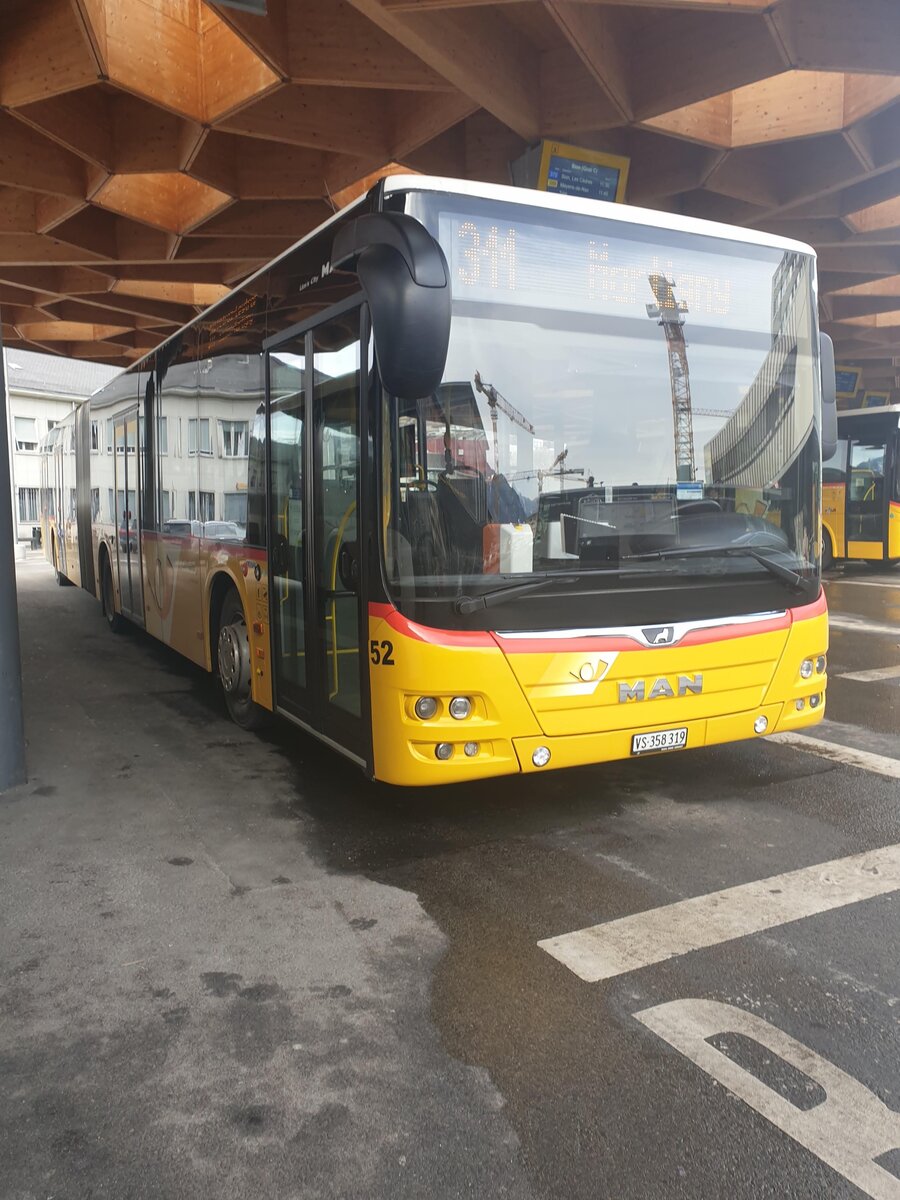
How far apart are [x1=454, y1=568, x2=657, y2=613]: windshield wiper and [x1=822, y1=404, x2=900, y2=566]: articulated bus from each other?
16884 millimetres

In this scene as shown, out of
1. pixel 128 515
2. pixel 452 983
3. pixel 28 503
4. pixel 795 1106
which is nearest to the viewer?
pixel 795 1106

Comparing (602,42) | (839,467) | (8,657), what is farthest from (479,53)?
(839,467)

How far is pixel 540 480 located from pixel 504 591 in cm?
58

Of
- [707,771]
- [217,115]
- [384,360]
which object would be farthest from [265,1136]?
[217,115]

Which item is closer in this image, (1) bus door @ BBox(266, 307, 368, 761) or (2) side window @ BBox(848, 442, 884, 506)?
(1) bus door @ BBox(266, 307, 368, 761)

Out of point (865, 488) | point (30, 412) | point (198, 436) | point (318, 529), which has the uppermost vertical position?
point (30, 412)

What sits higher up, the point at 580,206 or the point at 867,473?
the point at 580,206

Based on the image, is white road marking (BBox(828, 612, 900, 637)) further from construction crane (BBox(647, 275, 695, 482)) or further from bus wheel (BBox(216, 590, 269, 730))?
bus wheel (BBox(216, 590, 269, 730))

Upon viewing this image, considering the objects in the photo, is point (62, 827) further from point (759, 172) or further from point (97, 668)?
point (759, 172)

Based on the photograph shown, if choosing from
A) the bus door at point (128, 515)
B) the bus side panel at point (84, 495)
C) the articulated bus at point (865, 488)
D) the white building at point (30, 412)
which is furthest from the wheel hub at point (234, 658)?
the white building at point (30, 412)

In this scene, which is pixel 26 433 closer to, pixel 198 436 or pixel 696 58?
pixel 198 436

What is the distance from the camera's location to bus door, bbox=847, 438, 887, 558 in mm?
20219

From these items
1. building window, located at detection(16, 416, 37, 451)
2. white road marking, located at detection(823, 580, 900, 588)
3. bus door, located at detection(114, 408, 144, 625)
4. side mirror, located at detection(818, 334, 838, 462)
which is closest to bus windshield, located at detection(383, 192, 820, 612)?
side mirror, located at detection(818, 334, 838, 462)

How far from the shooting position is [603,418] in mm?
4742
